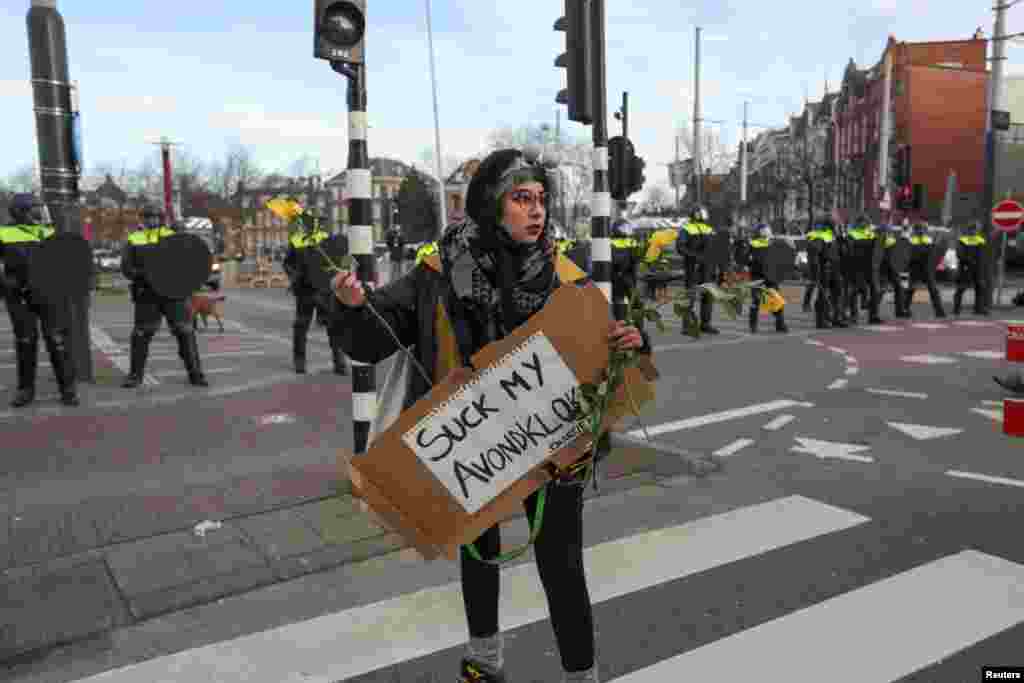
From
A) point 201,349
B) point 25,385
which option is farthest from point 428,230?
point 25,385

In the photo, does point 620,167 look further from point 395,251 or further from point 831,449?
point 395,251

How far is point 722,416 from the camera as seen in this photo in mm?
7324

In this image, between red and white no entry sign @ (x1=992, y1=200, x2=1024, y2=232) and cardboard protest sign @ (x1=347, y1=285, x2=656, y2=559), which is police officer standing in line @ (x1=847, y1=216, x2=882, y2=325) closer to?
red and white no entry sign @ (x1=992, y1=200, x2=1024, y2=232)

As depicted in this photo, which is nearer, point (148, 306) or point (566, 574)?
point (566, 574)

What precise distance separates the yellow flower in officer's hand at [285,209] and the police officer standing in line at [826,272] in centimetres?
1306

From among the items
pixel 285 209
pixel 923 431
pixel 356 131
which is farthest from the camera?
pixel 923 431

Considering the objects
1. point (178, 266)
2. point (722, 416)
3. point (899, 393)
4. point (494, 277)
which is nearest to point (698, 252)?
point (899, 393)

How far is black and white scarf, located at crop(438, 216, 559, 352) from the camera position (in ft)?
7.91

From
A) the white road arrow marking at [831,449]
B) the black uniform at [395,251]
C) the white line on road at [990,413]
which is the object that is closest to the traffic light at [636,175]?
the white road arrow marking at [831,449]

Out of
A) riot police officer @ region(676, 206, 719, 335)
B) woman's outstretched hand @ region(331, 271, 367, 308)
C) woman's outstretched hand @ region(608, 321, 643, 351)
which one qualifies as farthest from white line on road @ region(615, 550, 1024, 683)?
riot police officer @ region(676, 206, 719, 335)

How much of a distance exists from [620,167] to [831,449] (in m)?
3.88

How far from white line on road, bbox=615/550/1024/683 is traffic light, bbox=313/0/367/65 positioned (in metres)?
3.47

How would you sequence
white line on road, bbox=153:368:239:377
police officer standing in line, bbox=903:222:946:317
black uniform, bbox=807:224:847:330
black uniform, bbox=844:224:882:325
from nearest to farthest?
white line on road, bbox=153:368:239:377
black uniform, bbox=807:224:847:330
black uniform, bbox=844:224:882:325
police officer standing in line, bbox=903:222:946:317

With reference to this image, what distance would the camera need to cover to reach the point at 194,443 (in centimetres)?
628
